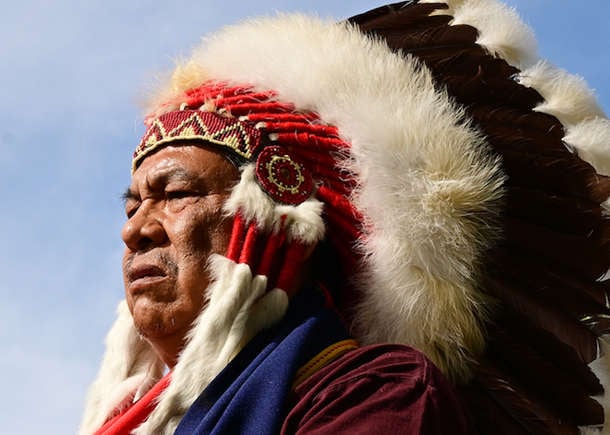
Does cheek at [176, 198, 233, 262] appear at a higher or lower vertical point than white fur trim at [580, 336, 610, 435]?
higher

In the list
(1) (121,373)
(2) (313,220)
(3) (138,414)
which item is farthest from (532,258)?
(1) (121,373)

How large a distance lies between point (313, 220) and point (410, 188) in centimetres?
35

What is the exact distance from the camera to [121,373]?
12.1 ft

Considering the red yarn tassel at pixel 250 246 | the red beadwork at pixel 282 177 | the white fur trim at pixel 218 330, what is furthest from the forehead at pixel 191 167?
the white fur trim at pixel 218 330

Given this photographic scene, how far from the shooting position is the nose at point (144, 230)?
10.7 feet

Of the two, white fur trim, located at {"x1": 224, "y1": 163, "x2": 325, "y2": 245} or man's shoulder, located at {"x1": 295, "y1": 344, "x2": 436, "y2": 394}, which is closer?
man's shoulder, located at {"x1": 295, "y1": 344, "x2": 436, "y2": 394}

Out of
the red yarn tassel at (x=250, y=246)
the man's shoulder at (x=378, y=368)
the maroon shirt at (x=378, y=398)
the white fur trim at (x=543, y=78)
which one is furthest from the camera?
the white fur trim at (x=543, y=78)

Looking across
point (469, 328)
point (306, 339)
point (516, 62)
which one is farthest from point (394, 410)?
point (516, 62)

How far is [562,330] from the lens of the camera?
11.1 feet

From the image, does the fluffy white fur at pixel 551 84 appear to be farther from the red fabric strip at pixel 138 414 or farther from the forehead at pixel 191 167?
the red fabric strip at pixel 138 414

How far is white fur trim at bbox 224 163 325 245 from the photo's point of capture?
318 centimetres

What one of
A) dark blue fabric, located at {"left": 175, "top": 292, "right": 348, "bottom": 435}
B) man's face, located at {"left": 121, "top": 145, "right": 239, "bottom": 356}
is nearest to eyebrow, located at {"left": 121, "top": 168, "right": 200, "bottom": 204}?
man's face, located at {"left": 121, "top": 145, "right": 239, "bottom": 356}

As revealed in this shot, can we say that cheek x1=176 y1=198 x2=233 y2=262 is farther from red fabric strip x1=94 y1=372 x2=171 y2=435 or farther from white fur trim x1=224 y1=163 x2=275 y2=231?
red fabric strip x1=94 y1=372 x2=171 y2=435

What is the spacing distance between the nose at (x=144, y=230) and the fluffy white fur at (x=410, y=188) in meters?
0.63
